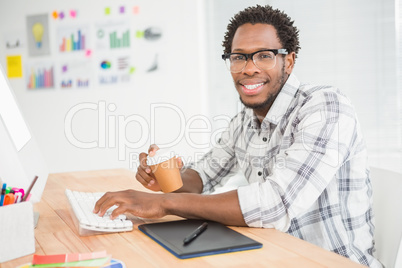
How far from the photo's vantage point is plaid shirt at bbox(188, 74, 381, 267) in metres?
1.10

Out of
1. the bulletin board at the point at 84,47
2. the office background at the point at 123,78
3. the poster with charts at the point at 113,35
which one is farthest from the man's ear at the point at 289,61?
the poster with charts at the point at 113,35

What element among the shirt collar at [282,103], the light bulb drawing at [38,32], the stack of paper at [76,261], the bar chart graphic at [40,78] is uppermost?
the light bulb drawing at [38,32]

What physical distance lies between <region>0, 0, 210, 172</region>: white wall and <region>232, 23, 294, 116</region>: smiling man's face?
7.20 ft

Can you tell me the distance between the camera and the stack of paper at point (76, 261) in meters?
0.79

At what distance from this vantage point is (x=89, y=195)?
1.33m

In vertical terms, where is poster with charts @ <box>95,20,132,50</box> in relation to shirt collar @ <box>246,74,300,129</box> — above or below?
above

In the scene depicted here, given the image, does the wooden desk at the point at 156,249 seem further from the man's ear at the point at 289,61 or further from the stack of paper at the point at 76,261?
the man's ear at the point at 289,61

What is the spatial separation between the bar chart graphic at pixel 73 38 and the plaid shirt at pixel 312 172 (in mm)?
2600

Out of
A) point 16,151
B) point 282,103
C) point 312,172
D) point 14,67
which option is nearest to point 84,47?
point 14,67

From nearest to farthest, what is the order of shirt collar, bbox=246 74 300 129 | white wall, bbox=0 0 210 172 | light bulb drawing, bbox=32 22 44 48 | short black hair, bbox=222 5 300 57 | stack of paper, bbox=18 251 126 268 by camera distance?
stack of paper, bbox=18 251 126 268
shirt collar, bbox=246 74 300 129
short black hair, bbox=222 5 300 57
white wall, bbox=0 0 210 172
light bulb drawing, bbox=32 22 44 48

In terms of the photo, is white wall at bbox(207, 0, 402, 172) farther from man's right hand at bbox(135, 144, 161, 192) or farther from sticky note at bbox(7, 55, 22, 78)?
sticky note at bbox(7, 55, 22, 78)

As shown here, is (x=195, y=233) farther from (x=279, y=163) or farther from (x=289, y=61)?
(x=289, y=61)

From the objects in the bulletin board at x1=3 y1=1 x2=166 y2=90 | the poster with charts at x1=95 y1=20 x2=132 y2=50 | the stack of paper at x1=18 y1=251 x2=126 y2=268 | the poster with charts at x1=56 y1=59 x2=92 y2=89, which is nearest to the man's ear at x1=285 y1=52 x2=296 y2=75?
the stack of paper at x1=18 y1=251 x2=126 y2=268

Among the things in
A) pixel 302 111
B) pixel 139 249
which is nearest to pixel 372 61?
pixel 302 111
